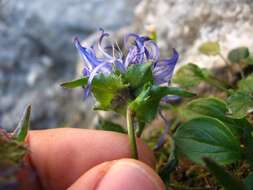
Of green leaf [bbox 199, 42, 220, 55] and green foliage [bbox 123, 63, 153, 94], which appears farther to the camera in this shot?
green leaf [bbox 199, 42, 220, 55]

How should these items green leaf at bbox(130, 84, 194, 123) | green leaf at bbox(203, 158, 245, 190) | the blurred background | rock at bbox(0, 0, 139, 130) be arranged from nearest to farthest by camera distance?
green leaf at bbox(203, 158, 245, 190) < green leaf at bbox(130, 84, 194, 123) < the blurred background < rock at bbox(0, 0, 139, 130)

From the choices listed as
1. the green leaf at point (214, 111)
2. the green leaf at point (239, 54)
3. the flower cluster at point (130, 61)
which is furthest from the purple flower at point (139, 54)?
the green leaf at point (239, 54)

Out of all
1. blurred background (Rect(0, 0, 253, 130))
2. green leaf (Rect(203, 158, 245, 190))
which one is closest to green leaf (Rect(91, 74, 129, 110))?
green leaf (Rect(203, 158, 245, 190))

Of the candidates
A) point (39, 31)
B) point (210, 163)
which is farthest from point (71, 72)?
point (210, 163)

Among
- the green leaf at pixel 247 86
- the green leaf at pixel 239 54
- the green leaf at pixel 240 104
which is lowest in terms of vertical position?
the green leaf at pixel 240 104

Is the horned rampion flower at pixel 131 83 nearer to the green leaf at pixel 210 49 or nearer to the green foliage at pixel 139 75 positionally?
the green foliage at pixel 139 75

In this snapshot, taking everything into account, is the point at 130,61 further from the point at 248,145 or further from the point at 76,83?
the point at 248,145

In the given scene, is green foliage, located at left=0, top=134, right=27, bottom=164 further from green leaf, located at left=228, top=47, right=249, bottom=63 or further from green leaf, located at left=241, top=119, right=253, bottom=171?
green leaf, located at left=228, top=47, right=249, bottom=63
